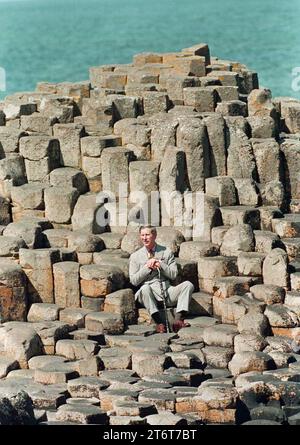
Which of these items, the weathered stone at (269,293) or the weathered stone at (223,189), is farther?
the weathered stone at (223,189)

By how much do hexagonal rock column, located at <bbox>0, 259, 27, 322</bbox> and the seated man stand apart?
1740mm

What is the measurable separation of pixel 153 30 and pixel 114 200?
364 ft

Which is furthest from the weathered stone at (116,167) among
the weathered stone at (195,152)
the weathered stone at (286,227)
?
the weathered stone at (286,227)

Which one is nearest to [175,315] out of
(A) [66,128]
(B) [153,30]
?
(A) [66,128]

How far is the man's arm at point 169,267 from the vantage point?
1200 inches

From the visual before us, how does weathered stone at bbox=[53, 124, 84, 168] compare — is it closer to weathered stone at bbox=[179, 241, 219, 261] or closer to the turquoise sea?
weathered stone at bbox=[179, 241, 219, 261]

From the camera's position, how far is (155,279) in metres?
30.7

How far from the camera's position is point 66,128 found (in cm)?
3416

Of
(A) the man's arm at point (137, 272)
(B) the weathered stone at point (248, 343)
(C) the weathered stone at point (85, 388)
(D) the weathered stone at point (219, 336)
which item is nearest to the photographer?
(C) the weathered stone at point (85, 388)

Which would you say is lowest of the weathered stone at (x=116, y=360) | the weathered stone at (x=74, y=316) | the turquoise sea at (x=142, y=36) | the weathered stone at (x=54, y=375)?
the weathered stone at (x=54, y=375)

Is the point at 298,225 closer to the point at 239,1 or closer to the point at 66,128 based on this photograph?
the point at 66,128

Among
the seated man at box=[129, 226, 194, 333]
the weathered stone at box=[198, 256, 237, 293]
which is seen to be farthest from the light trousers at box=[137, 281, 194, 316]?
the weathered stone at box=[198, 256, 237, 293]

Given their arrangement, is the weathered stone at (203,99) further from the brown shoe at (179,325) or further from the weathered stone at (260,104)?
the brown shoe at (179,325)

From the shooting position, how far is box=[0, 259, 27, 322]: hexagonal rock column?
3081 centimetres
